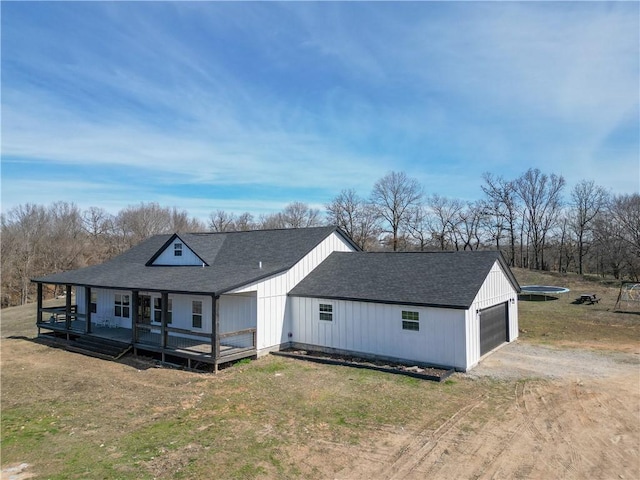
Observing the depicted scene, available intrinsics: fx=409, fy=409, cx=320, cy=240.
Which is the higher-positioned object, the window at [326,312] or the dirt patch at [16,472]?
the window at [326,312]

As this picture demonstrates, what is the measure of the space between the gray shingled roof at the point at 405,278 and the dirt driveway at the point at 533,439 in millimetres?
3308

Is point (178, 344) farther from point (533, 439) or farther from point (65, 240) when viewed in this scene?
point (65, 240)

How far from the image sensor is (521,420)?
941 centimetres

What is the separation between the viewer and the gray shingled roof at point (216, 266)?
53.7 feet

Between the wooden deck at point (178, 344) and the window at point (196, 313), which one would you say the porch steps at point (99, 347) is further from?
the window at point (196, 313)

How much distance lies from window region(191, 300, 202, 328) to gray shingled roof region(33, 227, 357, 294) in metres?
1.12

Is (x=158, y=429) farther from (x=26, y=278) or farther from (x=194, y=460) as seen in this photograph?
(x=26, y=278)

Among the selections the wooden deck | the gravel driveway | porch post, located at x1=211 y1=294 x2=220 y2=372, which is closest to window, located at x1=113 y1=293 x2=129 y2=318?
the wooden deck

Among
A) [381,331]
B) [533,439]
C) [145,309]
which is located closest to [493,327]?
[381,331]

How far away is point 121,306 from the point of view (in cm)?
2102

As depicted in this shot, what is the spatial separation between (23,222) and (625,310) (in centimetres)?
6116

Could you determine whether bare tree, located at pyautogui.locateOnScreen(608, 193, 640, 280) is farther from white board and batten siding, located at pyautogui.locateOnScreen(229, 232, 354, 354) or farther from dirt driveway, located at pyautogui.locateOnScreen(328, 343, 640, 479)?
white board and batten siding, located at pyautogui.locateOnScreen(229, 232, 354, 354)

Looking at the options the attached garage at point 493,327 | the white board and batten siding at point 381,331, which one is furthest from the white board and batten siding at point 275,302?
the attached garage at point 493,327

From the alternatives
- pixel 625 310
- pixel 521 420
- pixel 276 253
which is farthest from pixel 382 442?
pixel 625 310
